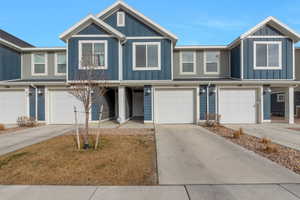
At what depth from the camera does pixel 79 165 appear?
4926 millimetres

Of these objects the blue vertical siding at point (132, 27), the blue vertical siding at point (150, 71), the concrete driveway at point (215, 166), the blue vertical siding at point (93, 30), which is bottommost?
the concrete driveway at point (215, 166)

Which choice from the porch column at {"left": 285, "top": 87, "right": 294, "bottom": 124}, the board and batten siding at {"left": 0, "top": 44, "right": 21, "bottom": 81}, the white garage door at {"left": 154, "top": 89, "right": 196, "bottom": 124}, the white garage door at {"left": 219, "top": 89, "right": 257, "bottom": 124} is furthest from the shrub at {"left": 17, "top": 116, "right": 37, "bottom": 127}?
the porch column at {"left": 285, "top": 87, "right": 294, "bottom": 124}

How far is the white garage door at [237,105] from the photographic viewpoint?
13.1 m

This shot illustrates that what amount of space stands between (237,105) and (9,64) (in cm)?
1669

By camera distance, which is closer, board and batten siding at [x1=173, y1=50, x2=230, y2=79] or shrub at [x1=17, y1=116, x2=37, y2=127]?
shrub at [x1=17, y1=116, x2=37, y2=127]

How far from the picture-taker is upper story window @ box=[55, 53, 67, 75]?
15.2 m

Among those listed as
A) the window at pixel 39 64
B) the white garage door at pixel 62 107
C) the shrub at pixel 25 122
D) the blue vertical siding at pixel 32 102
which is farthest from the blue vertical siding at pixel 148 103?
the window at pixel 39 64

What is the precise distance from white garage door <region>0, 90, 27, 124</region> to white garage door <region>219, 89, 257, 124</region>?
44.3 ft

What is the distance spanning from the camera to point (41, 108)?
13.1 meters

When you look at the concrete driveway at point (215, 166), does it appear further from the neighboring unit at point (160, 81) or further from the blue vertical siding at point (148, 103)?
the neighboring unit at point (160, 81)

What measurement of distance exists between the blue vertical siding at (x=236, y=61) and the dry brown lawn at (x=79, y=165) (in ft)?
32.6

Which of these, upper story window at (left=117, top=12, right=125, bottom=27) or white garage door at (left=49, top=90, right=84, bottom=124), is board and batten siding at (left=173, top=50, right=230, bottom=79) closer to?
upper story window at (left=117, top=12, right=125, bottom=27)

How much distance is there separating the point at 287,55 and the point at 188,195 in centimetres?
1372

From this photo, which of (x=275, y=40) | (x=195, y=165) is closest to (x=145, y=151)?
(x=195, y=165)
